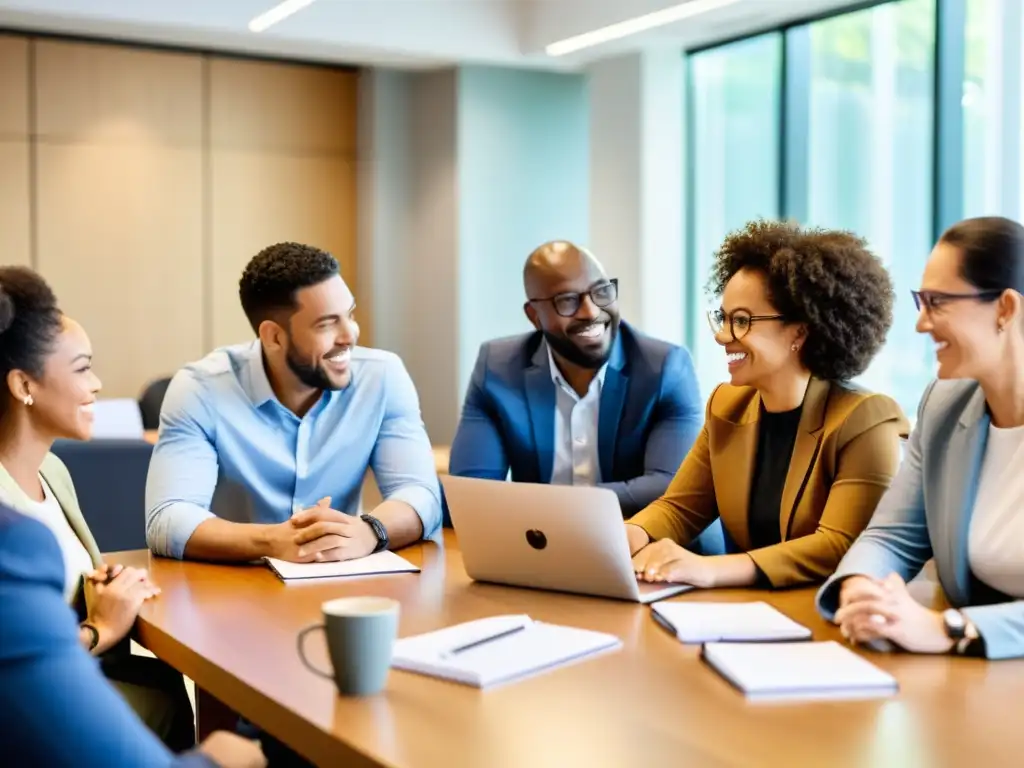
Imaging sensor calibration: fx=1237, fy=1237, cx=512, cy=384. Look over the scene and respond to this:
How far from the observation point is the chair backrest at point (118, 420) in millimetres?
5284

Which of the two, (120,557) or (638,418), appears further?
(638,418)

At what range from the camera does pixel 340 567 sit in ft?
7.54

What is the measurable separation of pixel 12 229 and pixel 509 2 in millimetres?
2914

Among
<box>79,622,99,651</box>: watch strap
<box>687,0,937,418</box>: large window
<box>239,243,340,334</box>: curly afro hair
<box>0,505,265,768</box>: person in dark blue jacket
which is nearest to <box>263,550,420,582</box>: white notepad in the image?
<box>79,622,99,651</box>: watch strap

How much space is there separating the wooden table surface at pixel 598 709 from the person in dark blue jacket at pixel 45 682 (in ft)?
1.12

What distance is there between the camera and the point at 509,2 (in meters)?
6.79

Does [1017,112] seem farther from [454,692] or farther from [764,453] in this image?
[454,692]

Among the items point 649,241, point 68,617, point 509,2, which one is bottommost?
point 68,617

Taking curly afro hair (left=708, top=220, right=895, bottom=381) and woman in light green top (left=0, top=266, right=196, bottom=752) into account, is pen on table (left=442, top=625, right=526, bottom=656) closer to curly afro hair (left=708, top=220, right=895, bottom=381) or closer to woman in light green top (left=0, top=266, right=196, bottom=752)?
woman in light green top (left=0, top=266, right=196, bottom=752)

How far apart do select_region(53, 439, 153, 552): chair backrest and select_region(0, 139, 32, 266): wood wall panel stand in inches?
129

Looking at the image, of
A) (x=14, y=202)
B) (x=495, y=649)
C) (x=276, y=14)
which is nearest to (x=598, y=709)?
(x=495, y=649)

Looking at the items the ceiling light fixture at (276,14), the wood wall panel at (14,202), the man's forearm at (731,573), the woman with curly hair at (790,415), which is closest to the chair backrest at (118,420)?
the wood wall panel at (14,202)

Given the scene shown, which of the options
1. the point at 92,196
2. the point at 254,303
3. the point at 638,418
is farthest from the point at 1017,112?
the point at 92,196

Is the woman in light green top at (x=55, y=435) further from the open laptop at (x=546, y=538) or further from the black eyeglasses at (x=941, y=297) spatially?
the black eyeglasses at (x=941, y=297)
